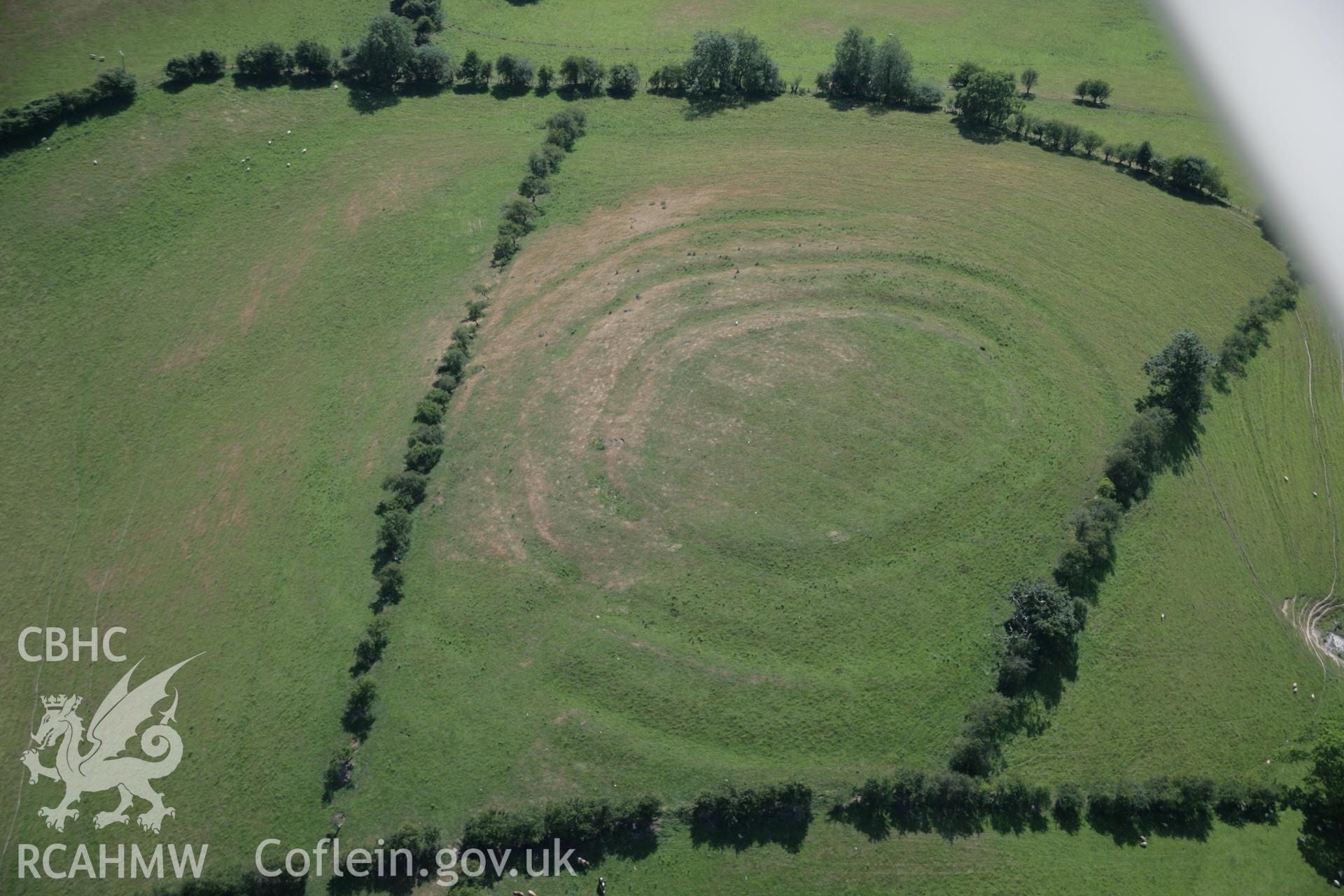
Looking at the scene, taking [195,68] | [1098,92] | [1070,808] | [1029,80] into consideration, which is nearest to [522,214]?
[195,68]

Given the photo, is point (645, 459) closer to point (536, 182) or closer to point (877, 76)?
point (536, 182)

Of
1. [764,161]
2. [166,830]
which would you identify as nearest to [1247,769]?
[166,830]

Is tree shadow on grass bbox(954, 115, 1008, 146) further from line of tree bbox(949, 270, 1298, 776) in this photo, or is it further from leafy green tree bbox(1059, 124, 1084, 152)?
line of tree bbox(949, 270, 1298, 776)

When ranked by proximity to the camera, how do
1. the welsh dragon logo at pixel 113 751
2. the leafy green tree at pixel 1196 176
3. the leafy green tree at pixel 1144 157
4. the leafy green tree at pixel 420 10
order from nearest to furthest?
the welsh dragon logo at pixel 113 751, the leafy green tree at pixel 1196 176, the leafy green tree at pixel 1144 157, the leafy green tree at pixel 420 10

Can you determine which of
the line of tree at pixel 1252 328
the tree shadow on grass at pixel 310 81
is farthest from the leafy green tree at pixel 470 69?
the line of tree at pixel 1252 328

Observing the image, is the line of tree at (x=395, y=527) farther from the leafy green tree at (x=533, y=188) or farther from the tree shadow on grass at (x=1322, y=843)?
the tree shadow on grass at (x=1322, y=843)

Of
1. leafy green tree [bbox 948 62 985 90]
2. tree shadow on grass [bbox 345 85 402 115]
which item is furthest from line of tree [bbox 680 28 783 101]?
tree shadow on grass [bbox 345 85 402 115]
